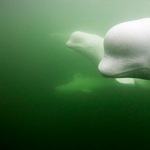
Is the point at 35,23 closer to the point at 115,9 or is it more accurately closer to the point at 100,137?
the point at 115,9

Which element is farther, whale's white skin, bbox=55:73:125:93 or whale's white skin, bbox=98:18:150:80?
whale's white skin, bbox=55:73:125:93

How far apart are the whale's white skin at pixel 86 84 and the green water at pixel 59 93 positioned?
1.2 inches

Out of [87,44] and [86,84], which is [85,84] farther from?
[87,44]

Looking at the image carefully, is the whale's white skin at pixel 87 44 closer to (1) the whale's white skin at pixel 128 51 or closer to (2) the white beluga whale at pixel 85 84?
(2) the white beluga whale at pixel 85 84

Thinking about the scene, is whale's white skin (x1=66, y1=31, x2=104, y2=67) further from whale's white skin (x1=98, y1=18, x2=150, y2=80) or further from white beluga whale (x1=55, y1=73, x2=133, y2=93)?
whale's white skin (x1=98, y1=18, x2=150, y2=80)

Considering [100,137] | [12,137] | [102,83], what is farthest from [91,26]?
[12,137]

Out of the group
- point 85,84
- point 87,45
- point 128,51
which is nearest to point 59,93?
point 85,84

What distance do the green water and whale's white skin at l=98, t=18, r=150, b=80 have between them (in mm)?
433

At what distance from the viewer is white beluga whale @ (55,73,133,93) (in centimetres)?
109

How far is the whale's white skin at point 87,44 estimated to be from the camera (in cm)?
110

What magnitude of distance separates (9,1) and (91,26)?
0.79 m

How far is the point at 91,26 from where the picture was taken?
117cm

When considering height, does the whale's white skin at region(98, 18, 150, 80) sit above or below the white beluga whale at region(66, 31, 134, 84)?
below

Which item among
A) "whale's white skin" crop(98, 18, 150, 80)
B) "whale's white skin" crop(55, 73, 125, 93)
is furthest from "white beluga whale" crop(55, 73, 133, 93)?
"whale's white skin" crop(98, 18, 150, 80)
